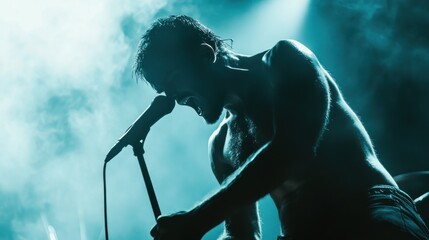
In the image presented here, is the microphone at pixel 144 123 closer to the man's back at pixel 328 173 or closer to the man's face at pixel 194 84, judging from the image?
the man's face at pixel 194 84

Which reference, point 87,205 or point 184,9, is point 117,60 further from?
point 87,205

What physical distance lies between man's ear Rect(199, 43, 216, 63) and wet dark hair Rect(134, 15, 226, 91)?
7 centimetres

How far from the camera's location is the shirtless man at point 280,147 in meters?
1.21

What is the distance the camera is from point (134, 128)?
5.58 ft

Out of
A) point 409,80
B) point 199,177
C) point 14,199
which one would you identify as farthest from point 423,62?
point 14,199

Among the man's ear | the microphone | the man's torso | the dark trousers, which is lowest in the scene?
the dark trousers

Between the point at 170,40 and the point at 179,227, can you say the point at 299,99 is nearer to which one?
the point at 179,227

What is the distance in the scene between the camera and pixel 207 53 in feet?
6.57

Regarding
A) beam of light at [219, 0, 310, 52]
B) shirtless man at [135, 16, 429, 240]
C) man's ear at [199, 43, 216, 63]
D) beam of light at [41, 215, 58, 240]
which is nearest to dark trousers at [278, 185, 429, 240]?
shirtless man at [135, 16, 429, 240]

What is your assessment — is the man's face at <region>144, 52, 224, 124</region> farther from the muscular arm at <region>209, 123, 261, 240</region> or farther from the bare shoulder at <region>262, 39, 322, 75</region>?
the bare shoulder at <region>262, 39, 322, 75</region>

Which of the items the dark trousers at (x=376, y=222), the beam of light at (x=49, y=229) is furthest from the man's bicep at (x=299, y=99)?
the beam of light at (x=49, y=229)

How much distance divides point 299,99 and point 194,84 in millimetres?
723

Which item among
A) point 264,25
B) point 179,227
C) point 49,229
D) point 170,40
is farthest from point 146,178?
point 49,229

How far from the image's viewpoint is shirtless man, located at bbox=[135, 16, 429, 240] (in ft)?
3.96
